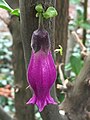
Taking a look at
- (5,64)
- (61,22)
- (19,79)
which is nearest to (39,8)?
(61,22)

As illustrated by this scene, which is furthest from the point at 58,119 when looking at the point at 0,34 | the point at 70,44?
the point at 0,34

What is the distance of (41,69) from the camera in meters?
0.45

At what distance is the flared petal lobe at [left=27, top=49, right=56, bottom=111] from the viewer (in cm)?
45

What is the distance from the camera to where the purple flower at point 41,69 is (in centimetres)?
45

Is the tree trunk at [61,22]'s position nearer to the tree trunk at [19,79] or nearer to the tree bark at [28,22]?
the tree trunk at [19,79]

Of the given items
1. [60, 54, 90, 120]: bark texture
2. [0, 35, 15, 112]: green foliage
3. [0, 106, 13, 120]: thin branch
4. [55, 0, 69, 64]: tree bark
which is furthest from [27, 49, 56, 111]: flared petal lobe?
[0, 35, 15, 112]: green foliage

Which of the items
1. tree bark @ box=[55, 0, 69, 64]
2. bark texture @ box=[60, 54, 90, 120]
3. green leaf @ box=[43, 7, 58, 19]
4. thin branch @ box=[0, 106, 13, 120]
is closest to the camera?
green leaf @ box=[43, 7, 58, 19]

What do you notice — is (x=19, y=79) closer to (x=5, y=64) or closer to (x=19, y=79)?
(x=19, y=79)

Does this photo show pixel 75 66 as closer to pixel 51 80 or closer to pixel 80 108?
pixel 80 108

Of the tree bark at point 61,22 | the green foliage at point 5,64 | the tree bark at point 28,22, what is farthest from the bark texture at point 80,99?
the green foliage at point 5,64

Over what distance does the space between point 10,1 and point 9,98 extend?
162 centimetres

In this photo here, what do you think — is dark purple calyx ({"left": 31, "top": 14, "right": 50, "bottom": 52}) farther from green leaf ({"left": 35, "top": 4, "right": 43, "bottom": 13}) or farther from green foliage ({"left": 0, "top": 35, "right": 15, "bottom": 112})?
green foliage ({"left": 0, "top": 35, "right": 15, "bottom": 112})

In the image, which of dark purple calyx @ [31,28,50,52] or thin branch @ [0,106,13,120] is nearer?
dark purple calyx @ [31,28,50,52]

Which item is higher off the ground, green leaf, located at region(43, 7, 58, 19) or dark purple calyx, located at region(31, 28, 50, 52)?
green leaf, located at region(43, 7, 58, 19)
